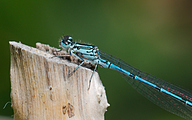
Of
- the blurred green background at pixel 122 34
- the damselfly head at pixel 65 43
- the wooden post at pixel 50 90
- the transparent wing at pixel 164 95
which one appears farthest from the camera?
the transparent wing at pixel 164 95

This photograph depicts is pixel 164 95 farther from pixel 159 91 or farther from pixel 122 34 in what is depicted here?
pixel 122 34

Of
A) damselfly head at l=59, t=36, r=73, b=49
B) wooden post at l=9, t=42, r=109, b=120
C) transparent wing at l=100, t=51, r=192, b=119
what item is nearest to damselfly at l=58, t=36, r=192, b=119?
transparent wing at l=100, t=51, r=192, b=119

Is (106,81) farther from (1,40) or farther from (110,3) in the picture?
(1,40)

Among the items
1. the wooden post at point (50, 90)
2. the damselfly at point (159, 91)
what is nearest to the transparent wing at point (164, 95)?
the damselfly at point (159, 91)

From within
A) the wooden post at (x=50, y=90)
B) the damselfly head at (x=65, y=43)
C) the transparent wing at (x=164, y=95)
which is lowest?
the wooden post at (x=50, y=90)

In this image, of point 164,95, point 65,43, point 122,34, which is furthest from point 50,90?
point 164,95

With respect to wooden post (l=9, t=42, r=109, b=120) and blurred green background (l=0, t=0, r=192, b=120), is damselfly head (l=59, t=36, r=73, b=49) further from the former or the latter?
wooden post (l=9, t=42, r=109, b=120)

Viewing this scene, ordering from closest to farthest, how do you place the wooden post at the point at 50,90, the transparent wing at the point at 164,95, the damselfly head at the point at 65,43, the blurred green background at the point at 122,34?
the wooden post at the point at 50,90, the damselfly head at the point at 65,43, the blurred green background at the point at 122,34, the transparent wing at the point at 164,95

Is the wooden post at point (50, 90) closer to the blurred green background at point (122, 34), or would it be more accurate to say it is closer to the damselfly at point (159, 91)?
the damselfly at point (159, 91)
